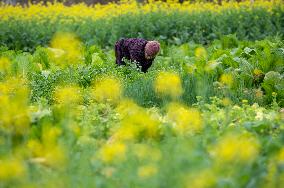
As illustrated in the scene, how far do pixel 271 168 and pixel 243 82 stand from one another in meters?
2.80

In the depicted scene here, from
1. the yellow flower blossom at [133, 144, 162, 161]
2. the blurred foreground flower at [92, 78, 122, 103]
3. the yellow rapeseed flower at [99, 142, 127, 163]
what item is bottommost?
the blurred foreground flower at [92, 78, 122, 103]

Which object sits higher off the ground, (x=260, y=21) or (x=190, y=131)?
(x=190, y=131)

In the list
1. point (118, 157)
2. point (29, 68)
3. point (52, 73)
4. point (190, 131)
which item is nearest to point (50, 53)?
point (29, 68)

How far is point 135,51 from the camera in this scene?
7.05 meters

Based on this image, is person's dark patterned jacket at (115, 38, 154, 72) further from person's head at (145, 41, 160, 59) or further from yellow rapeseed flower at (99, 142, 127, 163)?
yellow rapeseed flower at (99, 142, 127, 163)

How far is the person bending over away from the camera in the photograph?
689cm

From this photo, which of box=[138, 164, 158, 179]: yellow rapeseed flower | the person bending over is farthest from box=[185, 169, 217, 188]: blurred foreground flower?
the person bending over

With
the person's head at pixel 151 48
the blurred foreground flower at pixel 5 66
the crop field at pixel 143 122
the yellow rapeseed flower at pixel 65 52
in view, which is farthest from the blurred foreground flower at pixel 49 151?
the person's head at pixel 151 48

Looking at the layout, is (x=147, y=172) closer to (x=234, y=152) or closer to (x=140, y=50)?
(x=234, y=152)

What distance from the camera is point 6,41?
479 inches

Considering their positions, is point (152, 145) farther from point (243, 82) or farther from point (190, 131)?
point (243, 82)

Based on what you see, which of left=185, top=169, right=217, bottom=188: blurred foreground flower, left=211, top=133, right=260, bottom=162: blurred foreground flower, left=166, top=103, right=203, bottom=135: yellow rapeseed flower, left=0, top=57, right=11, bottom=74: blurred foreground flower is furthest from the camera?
left=0, top=57, right=11, bottom=74: blurred foreground flower

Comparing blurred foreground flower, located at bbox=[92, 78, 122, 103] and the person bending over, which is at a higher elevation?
blurred foreground flower, located at bbox=[92, 78, 122, 103]

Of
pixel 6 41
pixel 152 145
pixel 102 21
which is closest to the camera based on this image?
pixel 152 145
